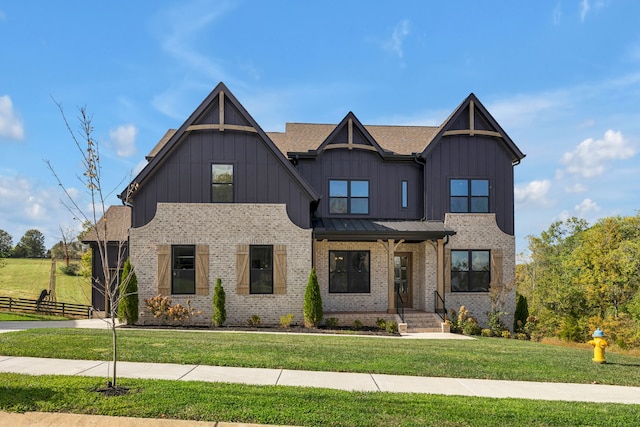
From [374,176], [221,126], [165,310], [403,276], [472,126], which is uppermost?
[472,126]

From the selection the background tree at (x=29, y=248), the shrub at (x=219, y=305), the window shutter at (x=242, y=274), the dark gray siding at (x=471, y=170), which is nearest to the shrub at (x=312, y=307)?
the window shutter at (x=242, y=274)

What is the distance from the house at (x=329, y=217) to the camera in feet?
56.0

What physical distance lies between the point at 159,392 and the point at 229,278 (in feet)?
34.6

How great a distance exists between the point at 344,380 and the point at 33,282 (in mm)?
44864

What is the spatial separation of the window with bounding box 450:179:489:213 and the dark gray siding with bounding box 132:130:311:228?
6.47 m

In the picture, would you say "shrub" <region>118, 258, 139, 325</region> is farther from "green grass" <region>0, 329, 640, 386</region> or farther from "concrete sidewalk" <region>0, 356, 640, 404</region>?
"concrete sidewalk" <region>0, 356, 640, 404</region>

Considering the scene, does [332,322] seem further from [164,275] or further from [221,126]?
[221,126]

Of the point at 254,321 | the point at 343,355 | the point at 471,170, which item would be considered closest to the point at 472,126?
the point at 471,170

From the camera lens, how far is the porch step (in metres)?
17.2

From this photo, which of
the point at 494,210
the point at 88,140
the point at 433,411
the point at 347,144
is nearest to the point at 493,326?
the point at 494,210

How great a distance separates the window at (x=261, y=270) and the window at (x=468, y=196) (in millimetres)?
8089

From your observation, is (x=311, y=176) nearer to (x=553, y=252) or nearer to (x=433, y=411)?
(x=433, y=411)

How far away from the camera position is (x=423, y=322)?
17672 millimetres

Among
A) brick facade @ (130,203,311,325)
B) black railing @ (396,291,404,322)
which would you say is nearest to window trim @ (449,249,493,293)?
black railing @ (396,291,404,322)
